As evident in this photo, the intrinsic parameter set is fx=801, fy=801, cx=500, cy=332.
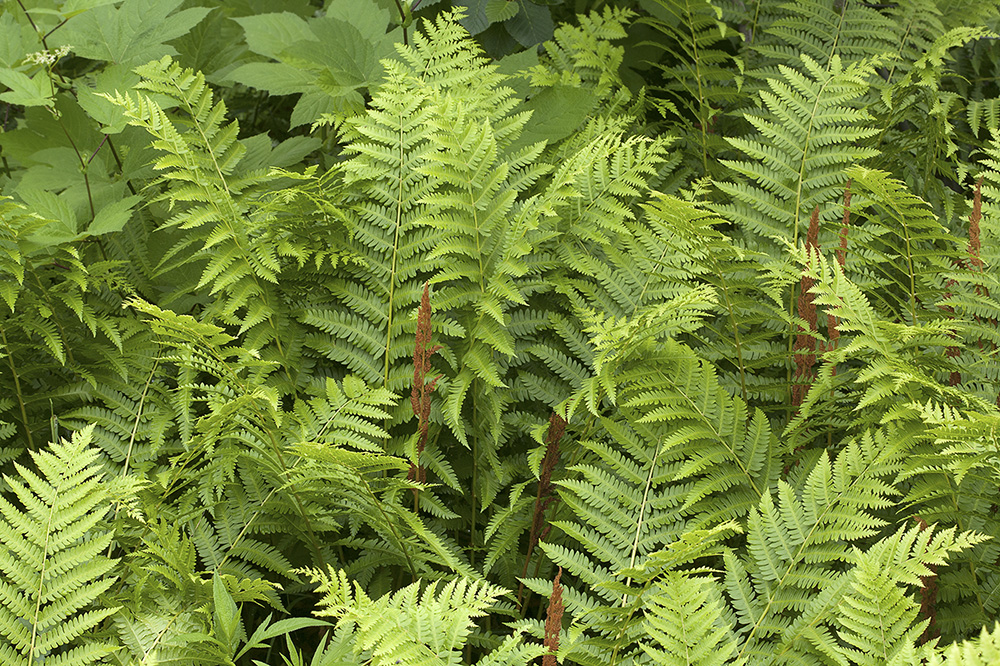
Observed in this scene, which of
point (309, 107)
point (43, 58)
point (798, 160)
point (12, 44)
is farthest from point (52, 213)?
point (798, 160)

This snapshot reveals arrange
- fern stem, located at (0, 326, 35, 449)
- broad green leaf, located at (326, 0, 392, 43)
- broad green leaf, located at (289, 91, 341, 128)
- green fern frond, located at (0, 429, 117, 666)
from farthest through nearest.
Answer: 1. broad green leaf, located at (326, 0, 392, 43)
2. broad green leaf, located at (289, 91, 341, 128)
3. fern stem, located at (0, 326, 35, 449)
4. green fern frond, located at (0, 429, 117, 666)

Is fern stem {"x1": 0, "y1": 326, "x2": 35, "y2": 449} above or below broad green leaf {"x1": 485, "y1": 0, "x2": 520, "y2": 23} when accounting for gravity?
below

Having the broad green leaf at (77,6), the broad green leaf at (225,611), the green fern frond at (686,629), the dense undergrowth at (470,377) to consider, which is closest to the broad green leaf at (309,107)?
the dense undergrowth at (470,377)

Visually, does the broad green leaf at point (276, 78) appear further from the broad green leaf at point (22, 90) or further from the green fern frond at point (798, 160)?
the green fern frond at point (798, 160)

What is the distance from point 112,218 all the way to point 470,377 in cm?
84

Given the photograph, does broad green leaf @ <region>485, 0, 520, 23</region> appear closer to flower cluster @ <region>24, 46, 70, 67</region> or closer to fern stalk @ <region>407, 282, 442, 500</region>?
flower cluster @ <region>24, 46, 70, 67</region>

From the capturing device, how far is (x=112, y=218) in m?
1.70

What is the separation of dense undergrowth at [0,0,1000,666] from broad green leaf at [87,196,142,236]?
0.04 ft

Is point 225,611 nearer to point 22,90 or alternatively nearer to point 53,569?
point 53,569

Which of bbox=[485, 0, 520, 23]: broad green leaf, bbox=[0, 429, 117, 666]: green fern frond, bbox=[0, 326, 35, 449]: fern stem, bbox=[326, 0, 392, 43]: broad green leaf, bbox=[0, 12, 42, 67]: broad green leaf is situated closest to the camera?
bbox=[0, 429, 117, 666]: green fern frond

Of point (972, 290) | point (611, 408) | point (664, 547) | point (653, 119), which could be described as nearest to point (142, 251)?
point (611, 408)

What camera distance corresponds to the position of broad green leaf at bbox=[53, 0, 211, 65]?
1.96m

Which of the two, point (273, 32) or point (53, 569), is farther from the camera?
point (273, 32)

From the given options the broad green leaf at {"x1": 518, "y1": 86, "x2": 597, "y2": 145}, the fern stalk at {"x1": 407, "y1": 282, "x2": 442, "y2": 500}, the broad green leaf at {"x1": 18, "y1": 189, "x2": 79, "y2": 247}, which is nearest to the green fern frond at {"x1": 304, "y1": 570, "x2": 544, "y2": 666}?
the fern stalk at {"x1": 407, "y1": 282, "x2": 442, "y2": 500}
